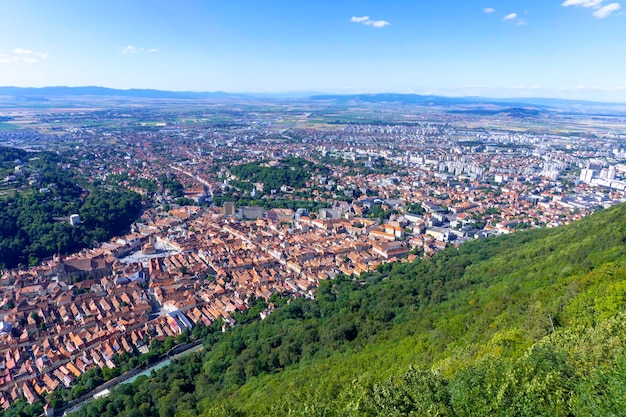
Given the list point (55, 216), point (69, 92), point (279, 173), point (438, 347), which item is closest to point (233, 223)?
point (55, 216)

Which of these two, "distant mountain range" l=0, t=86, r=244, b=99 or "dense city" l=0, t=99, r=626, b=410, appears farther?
"distant mountain range" l=0, t=86, r=244, b=99

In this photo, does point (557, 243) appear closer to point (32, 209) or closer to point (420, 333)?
point (420, 333)

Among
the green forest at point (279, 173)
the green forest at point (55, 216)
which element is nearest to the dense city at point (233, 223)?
the green forest at point (279, 173)

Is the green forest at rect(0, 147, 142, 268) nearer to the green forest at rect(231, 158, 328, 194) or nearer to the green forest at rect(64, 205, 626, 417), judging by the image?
the green forest at rect(231, 158, 328, 194)

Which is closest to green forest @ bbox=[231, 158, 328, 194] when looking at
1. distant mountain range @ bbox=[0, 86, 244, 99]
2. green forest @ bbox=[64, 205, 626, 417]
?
green forest @ bbox=[64, 205, 626, 417]

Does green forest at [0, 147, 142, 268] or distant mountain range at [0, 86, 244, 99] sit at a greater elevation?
distant mountain range at [0, 86, 244, 99]

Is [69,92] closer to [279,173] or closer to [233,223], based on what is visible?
[279,173]

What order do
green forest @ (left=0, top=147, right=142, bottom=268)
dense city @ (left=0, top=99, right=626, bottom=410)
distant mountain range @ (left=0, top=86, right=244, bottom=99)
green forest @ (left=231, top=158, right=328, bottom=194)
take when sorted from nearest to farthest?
dense city @ (left=0, top=99, right=626, bottom=410) < green forest @ (left=0, top=147, right=142, bottom=268) < green forest @ (left=231, top=158, right=328, bottom=194) < distant mountain range @ (left=0, top=86, right=244, bottom=99)
